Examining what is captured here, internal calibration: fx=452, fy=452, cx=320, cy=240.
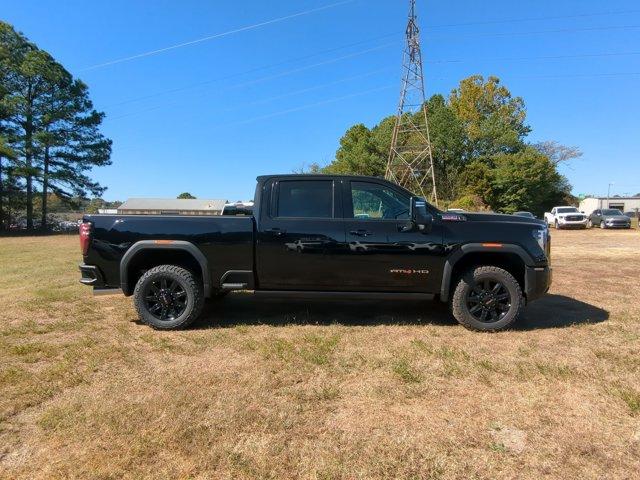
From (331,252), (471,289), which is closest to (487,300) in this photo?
(471,289)

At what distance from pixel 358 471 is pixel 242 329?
121 inches

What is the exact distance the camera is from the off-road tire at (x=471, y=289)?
5277 mm

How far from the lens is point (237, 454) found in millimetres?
2717

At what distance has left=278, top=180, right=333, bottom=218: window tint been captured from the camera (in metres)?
5.47

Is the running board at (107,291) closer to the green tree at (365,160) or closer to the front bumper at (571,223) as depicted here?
the front bumper at (571,223)

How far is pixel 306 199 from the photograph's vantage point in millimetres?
5535

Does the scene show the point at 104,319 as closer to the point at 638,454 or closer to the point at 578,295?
the point at 638,454

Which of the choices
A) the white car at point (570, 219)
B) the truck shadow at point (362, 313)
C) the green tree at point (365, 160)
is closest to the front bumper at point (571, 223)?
the white car at point (570, 219)

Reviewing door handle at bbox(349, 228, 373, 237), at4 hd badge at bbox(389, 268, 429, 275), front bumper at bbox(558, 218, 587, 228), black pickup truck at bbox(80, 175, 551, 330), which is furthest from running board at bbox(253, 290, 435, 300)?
front bumper at bbox(558, 218, 587, 228)

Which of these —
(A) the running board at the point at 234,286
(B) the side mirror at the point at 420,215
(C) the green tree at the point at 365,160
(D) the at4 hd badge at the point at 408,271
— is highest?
(C) the green tree at the point at 365,160

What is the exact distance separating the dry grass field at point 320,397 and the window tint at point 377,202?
1361 millimetres

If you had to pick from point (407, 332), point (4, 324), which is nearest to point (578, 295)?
point (407, 332)

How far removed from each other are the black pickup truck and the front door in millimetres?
12

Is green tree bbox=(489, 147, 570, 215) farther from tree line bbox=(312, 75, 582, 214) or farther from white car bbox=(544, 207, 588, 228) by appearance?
white car bbox=(544, 207, 588, 228)
